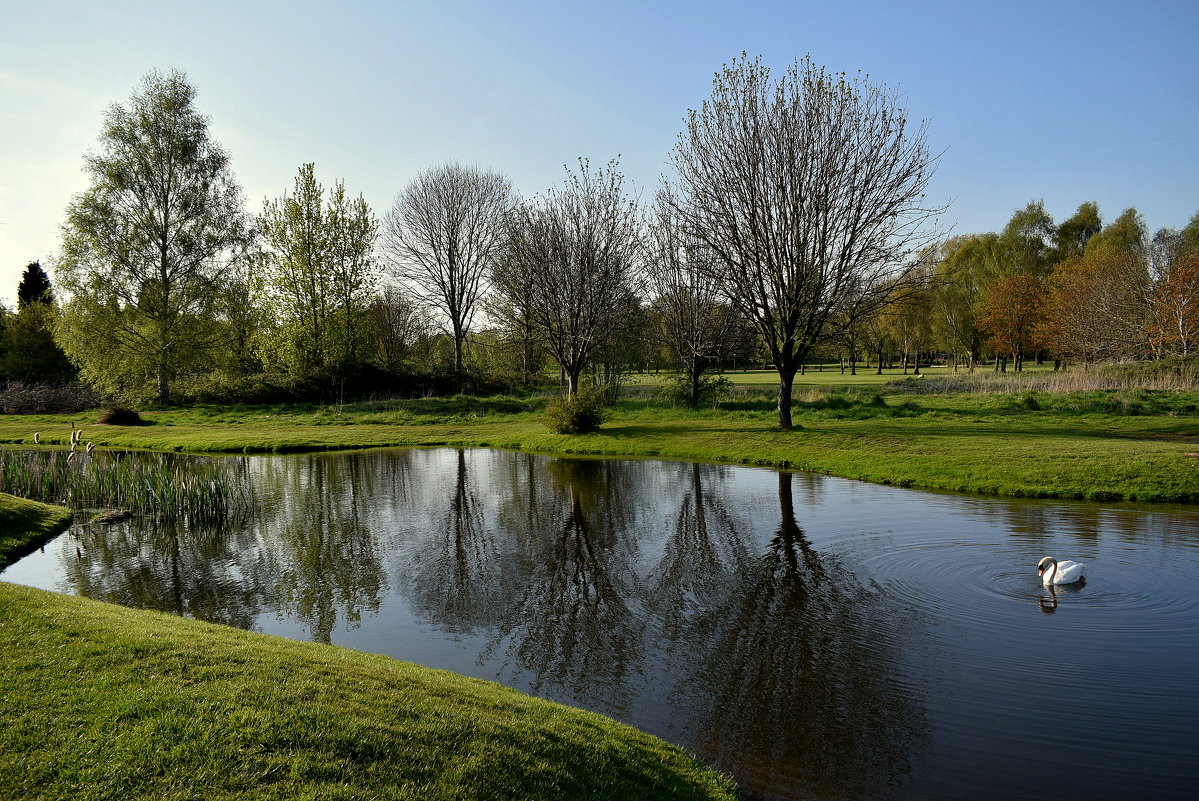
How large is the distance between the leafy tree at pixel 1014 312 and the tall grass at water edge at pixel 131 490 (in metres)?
62.7

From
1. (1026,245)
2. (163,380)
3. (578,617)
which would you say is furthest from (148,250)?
(1026,245)

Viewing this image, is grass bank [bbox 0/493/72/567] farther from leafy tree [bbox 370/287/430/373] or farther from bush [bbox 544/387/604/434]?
leafy tree [bbox 370/287/430/373]

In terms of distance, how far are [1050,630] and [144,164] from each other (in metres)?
47.9

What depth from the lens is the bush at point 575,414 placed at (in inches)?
1077

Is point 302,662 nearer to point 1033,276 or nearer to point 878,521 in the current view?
point 878,521

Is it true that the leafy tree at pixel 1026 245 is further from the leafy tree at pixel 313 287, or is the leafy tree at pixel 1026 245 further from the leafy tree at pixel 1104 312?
the leafy tree at pixel 313 287

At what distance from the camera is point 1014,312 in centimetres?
5972

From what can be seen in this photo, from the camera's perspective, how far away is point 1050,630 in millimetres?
8562

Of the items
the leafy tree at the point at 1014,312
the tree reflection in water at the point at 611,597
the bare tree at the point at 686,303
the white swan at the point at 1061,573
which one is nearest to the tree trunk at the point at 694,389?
the bare tree at the point at 686,303

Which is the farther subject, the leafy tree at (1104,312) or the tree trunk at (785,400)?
the leafy tree at (1104,312)

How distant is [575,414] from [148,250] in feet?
98.7

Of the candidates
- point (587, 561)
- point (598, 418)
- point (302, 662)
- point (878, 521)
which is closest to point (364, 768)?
point (302, 662)

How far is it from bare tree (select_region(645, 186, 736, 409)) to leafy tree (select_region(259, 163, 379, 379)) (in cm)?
2006

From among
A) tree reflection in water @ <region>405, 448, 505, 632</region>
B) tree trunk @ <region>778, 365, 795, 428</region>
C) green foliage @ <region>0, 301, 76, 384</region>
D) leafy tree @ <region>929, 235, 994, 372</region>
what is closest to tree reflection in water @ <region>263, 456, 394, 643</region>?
tree reflection in water @ <region>405, 448, 505, 632</region>
